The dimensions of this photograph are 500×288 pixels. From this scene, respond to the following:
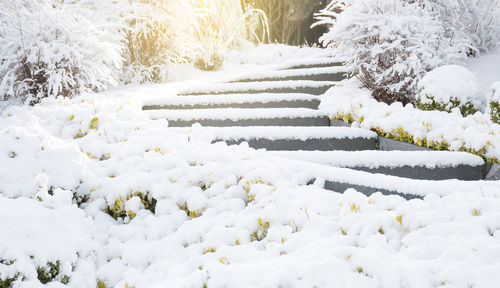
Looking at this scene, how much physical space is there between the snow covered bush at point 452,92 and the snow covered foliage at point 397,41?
412 mm

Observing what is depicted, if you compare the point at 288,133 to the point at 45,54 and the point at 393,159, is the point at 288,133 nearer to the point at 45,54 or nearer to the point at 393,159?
the point at 393,159

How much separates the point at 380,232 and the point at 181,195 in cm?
131

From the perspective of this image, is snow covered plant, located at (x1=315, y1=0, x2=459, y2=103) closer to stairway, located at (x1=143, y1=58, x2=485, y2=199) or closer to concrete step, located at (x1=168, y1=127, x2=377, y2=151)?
stairway, located at (x1=143, y1=58, x2=485, y2=199)

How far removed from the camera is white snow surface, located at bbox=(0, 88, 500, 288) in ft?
5.69

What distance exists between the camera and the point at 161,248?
2.32m

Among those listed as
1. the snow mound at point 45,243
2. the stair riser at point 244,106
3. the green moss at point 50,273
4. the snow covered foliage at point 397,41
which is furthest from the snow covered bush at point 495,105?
the green moss at point 50,273

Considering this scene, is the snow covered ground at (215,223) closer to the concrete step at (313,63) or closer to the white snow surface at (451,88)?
the white snow surface at (451,88)

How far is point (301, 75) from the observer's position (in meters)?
6.41

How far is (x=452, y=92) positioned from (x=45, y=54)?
175 inches

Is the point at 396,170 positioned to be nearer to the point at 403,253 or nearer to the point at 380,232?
the point at 380,232

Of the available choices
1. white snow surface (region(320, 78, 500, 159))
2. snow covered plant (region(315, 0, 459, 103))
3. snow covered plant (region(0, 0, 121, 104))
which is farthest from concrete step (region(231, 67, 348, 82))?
snow covered plant (region(0, 0, 121, 104))

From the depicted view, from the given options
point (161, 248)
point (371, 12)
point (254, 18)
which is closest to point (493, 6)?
point (371, 12)

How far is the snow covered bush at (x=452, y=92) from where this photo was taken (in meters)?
4.02

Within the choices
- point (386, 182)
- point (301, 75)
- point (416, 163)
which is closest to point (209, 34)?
point (301, 75)
